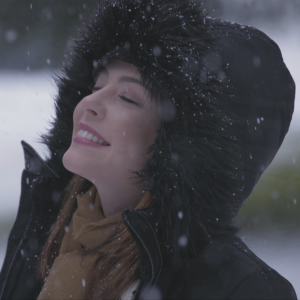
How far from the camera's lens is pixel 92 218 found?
4.51 ft

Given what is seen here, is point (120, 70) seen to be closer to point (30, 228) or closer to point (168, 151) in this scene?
point (168, 151)

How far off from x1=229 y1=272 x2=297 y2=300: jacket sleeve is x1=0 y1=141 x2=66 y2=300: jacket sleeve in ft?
2.91

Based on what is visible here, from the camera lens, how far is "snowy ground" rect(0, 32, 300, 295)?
9.43 feet

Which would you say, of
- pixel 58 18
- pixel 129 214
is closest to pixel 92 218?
pixel 129 214

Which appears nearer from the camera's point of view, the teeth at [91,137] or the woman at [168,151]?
the woman at [168,151]

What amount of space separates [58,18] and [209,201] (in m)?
5.95

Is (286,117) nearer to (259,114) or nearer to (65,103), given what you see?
(259,114)

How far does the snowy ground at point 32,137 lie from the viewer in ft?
9.43

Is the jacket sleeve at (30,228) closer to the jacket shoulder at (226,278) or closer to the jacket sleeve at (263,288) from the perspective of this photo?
the jacket shoulder at (226,278)

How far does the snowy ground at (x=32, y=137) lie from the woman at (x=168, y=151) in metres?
1.00


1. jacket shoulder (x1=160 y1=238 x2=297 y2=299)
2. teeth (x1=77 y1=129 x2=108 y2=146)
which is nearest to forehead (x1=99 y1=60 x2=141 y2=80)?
teeth (x1=77 y1=129 x2=108 y2=146)

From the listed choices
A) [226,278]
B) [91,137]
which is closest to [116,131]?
[91,137]

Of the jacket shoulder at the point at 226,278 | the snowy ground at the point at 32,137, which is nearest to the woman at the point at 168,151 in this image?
the jacket shoulder at the point at 226,278

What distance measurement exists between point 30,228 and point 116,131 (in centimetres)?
67
